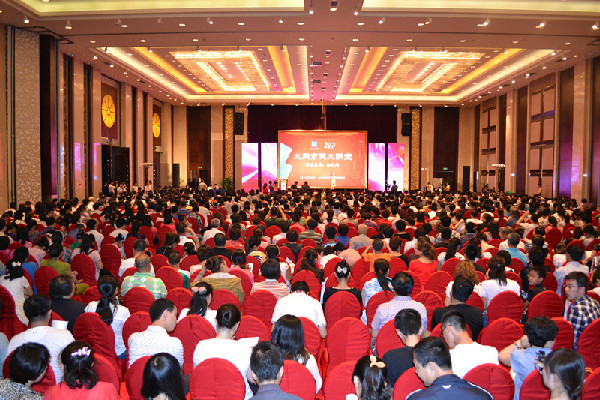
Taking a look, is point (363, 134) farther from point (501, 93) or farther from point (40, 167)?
point (40, 167)

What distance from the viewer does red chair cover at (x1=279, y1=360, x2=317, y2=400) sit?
2969 millimetres

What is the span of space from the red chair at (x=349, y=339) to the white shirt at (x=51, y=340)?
6.30 ft

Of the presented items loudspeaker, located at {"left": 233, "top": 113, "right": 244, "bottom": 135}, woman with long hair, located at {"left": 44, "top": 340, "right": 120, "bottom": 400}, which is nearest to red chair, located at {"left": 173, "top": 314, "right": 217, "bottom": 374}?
woman with long hair, located at {"left": 44, "top": 340, "right": 120, "bottom": 400}

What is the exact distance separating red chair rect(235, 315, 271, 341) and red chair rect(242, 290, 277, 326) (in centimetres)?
69

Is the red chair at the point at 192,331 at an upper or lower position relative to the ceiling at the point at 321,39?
lower

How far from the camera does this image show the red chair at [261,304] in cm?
487

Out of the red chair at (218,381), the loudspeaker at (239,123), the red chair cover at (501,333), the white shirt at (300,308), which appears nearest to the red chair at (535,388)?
the red chair cover at (501,333)

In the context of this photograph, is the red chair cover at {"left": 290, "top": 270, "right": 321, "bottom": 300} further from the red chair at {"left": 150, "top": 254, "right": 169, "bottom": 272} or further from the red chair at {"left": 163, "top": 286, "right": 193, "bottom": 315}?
the red chair at {"left": 150, "top": 254, "right": 169, "bottom": 272}

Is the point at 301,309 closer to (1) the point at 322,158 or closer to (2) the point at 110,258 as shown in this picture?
(2) the point at 110,258

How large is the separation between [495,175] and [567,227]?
59.2ft

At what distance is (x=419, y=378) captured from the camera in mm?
2883

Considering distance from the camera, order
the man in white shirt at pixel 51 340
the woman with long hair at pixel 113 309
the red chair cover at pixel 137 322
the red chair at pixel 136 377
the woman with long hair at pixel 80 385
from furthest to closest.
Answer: the woman with long hair at pixel 113 309 → the red chair cover at pixel 137 322 → the man in white shirt at pixel 51 340 → the red chair at pixel 136 377 → the woman with long hair at pixel 80 385

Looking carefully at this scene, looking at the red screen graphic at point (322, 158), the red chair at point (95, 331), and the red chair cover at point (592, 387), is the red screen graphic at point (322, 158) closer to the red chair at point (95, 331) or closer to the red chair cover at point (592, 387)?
the red chair at point (95, 331)

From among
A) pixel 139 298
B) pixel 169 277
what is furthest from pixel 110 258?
pixel 139 298
